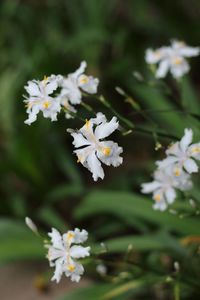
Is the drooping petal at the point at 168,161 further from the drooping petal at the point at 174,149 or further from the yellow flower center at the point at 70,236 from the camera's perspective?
the yellow flower center at the point at 70,236

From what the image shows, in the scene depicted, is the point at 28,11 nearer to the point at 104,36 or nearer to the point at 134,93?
the point at 104,36

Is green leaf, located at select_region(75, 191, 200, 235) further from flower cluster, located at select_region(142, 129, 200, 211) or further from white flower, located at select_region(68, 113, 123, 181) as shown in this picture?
white flower, located at select_region(68, 113, 123, 181)

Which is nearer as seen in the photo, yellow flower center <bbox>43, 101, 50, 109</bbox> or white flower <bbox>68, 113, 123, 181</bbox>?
white flower <bbox>68, 113, 123, 181</bbox>

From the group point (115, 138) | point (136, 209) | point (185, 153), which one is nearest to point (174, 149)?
point (185, 153)

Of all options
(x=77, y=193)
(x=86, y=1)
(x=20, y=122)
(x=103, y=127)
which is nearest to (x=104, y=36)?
(x=86, y=1)

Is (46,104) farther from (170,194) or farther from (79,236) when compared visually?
(170,194)

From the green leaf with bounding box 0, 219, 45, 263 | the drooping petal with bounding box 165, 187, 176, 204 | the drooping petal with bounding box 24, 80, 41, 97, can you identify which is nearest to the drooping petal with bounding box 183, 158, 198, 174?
the drooping petal with bounding box 165, 187, 176, 204
